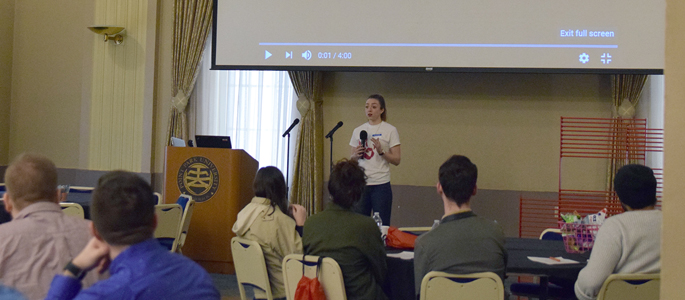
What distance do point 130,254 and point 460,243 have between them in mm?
1217

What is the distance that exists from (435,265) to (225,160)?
2.62 m

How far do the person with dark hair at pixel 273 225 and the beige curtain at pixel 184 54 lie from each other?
333 centimetres

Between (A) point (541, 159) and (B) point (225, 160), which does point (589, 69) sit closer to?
(A) point (541, 159)

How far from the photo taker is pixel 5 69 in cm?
625

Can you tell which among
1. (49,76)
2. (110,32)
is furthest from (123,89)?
(49,76)

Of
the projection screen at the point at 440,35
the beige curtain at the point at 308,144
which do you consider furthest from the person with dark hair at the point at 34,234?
the beige curtain at the point at 308,144

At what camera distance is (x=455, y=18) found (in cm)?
514

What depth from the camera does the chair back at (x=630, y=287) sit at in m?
2.00

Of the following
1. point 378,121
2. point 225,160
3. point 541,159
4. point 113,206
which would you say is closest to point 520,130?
point 541,159

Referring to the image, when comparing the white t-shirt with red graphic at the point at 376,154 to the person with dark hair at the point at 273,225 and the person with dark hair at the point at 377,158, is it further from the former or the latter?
the person with dark hair at the point at 273,225

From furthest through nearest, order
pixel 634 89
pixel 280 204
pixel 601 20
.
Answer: pixel 634 89, pixel 601 20, pixel 280 204

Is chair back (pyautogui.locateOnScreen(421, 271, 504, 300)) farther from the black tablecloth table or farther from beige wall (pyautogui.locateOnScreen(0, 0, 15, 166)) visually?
beige wall (pyautogui.locateOnScreen(0, 0, 15, 166))

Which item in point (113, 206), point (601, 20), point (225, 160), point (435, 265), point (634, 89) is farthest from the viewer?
point (634, 89)

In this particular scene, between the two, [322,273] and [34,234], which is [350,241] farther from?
[34,234]
